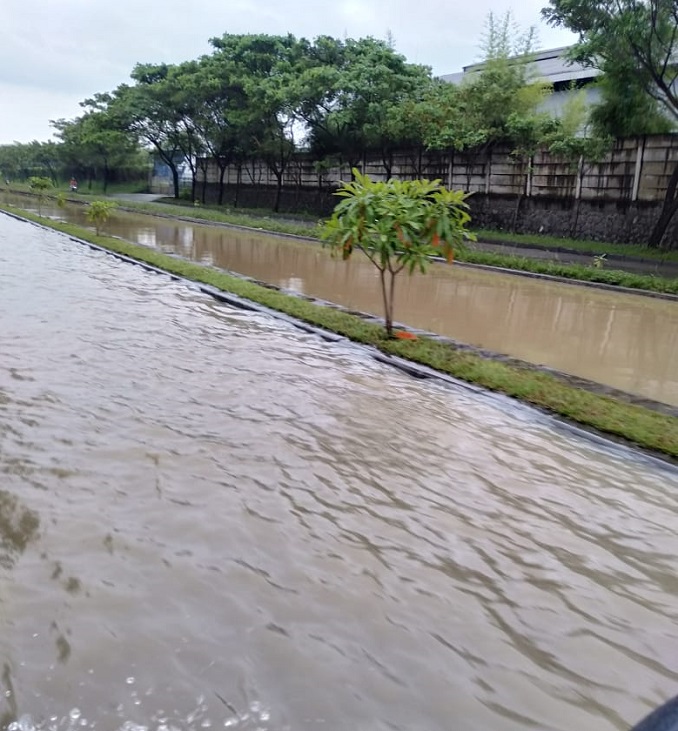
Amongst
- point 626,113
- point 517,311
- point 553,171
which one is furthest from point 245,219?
point 517,311

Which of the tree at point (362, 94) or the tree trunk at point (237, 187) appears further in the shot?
the tree trunk at point (237, 187)

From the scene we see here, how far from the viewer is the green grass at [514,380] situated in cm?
579

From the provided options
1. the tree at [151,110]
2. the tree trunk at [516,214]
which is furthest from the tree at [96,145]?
the tree trunk at [516,214]

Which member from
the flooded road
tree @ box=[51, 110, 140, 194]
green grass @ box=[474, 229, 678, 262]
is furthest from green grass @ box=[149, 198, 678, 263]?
tree @ box=[51, 110, 140, 194]

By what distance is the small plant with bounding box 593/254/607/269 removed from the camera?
16922mm

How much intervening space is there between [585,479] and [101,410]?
161 inches

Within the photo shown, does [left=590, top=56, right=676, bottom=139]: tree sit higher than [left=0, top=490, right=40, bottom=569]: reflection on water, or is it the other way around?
[left=590, top=56, right=676, bottom=139]: tree

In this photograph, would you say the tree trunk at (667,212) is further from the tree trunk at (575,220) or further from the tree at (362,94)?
the tree at (362,94)

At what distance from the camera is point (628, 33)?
53.3ft

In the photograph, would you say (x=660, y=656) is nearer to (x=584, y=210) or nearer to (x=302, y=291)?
(x=302, y=291)

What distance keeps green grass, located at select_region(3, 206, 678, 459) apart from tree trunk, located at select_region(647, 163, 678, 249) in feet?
43.5

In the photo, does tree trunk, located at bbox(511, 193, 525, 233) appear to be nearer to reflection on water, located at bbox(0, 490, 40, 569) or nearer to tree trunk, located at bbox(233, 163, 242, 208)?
tree trunk, located at bbox(233, 163, 242, 208)

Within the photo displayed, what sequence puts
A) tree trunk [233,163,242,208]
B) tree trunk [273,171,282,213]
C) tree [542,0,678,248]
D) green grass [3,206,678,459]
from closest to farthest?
green grass [3,206,678,459], tree [542,0,678,248], tree trunk [273,171,282,213], tree trunk [233,163,242,208]

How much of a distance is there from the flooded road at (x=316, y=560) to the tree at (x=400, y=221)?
7.40 feet
